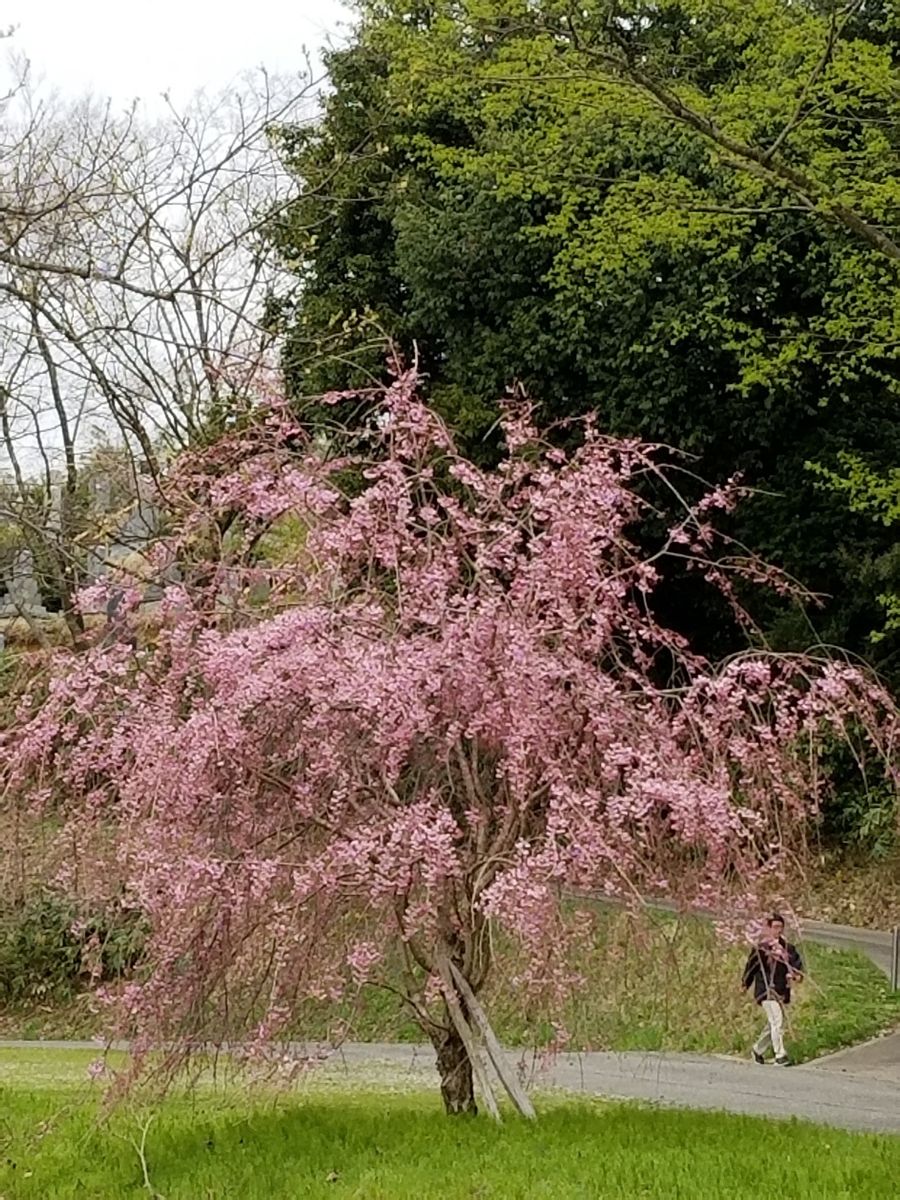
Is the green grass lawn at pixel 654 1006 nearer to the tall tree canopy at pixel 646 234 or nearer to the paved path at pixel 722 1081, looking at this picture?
the paved path at pixel 722 1081

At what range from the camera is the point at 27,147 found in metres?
9.38

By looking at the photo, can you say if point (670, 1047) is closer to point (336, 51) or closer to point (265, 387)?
point (265, 387)

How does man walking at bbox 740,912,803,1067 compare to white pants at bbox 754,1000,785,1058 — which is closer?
man walking at bbox 740,912,803,1067

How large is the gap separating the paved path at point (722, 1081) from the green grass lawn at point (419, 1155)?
1558 millimetres

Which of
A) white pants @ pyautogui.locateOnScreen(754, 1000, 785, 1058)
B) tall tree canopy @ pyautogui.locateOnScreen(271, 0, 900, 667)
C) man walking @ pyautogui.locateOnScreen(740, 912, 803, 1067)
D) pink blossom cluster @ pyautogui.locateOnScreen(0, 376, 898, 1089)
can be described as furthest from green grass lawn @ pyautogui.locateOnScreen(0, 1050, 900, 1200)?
tall tree canopy @ pyautogui.locateOnScreen(271, 0, 900, 667)

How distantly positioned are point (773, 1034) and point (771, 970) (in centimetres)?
427

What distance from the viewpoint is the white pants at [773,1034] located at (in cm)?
1090

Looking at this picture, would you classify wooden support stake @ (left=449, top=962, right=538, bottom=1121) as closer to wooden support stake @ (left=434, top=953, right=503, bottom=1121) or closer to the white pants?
wooden support stake @ (left=434, top=953, right=503, bottom=1121)

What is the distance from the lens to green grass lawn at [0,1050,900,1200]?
5.46 metres

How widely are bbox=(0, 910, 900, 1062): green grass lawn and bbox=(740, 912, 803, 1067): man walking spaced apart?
0.16 m

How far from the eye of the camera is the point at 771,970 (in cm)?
747

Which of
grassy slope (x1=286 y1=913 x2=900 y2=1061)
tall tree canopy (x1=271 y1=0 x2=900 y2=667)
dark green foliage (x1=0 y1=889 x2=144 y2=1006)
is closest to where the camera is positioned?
grassy slope (x1=286 y1=913 x2=900 y2=1061)

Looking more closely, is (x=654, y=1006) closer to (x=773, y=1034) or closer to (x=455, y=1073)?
(x=455, y=1073)

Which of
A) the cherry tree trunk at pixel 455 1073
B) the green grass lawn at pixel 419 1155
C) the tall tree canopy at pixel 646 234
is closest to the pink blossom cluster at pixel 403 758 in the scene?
the cherry tree trunk at pixel 455 1073
